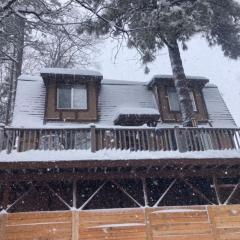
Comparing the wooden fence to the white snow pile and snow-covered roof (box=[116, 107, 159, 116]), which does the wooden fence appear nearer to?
the white snow pile

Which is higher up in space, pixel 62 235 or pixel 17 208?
pixel 17 208

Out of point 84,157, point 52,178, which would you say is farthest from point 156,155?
point 52,178

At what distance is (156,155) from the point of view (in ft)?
34.1

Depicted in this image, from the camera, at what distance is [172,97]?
17.4 metres

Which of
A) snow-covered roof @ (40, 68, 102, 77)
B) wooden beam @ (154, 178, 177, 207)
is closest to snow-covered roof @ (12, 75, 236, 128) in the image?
snow-covered roof @ (40, 68, 102, 77)

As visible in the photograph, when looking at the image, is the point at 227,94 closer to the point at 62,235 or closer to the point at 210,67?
the point at 210,67

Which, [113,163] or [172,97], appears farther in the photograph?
[172,97]

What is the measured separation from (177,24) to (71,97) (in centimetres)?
602

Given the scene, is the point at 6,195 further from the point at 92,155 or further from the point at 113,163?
the point at 113,163

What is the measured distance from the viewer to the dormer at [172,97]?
16812 millimetres

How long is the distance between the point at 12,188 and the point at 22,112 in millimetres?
4816

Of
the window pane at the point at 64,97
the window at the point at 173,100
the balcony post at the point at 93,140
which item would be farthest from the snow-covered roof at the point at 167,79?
the balcony post at the point at 93,140

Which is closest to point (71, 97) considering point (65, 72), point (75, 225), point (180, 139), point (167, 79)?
point (65, 72)

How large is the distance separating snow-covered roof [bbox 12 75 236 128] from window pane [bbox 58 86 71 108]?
0.80m
